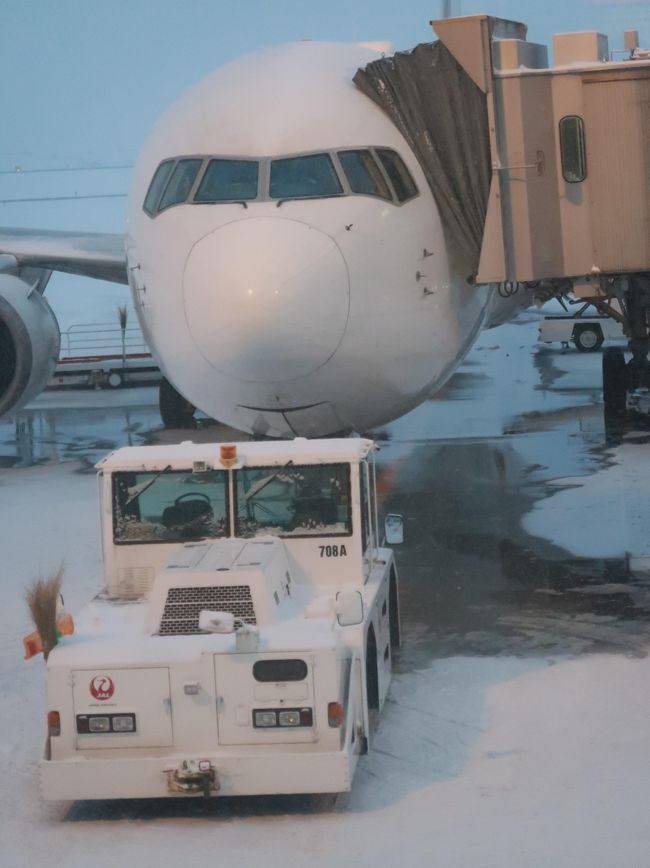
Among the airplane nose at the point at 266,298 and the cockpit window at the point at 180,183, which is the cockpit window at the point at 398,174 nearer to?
the airplane nose at the point at 266,298

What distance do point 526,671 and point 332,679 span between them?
275 cm

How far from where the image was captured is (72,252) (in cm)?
2034

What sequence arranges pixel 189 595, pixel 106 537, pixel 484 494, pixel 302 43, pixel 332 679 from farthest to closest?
1. pixel 484 494
2. pixel 302 43
3. pixel 106 537
4. pixel 189 595
5. pixel 332 679

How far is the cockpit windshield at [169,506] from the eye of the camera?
31.0 ft

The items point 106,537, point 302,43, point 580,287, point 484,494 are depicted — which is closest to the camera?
point 106,537

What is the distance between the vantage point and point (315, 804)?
310 inches

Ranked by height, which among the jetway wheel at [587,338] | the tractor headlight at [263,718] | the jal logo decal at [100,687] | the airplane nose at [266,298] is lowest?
the tractor headlight at [263,718]

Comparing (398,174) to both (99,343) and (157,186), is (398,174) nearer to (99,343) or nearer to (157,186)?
(157,186)

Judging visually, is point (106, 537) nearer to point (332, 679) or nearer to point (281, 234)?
point (332, 679)

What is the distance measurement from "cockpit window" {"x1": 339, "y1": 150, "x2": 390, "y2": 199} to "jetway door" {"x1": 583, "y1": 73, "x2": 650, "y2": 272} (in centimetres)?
183

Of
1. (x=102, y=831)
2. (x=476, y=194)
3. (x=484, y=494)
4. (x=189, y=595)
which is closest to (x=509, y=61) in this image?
(x=476, y=194)

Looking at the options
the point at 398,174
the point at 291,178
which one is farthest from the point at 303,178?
the point at 398,174

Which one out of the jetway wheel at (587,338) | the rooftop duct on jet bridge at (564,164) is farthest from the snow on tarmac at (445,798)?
the jetway wheel at (587,338)

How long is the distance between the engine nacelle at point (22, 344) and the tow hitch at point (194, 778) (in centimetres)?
1270
